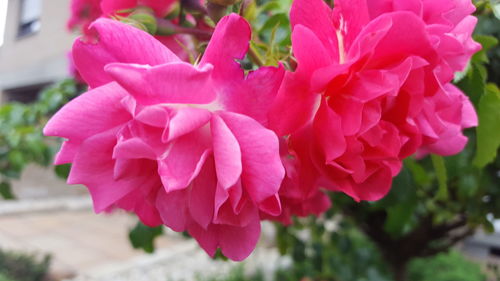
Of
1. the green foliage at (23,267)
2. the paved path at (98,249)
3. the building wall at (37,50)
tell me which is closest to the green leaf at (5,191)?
the paved path at (98,249)

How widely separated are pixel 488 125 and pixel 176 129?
0.33m

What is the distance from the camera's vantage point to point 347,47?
0.89ft

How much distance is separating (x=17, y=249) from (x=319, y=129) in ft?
13.6

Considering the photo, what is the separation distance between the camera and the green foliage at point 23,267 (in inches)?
115

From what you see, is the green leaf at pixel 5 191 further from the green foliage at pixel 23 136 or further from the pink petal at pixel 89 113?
the pink petal at pixel 89 113

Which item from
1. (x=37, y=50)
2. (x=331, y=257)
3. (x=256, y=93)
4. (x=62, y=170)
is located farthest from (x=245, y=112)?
(x=37, y=50)

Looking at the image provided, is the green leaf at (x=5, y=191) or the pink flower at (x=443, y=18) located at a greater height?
the pink flower at (x=443, y=18)

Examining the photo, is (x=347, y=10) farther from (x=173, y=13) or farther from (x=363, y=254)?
(x=363, y=254)

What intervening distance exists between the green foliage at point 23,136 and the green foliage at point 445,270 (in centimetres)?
230

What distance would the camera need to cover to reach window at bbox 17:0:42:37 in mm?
7062

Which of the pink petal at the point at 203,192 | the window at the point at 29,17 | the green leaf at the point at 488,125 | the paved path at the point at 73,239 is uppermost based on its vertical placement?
the pink petal at the point at 203,192

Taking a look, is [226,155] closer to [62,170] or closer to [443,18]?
[443,18]

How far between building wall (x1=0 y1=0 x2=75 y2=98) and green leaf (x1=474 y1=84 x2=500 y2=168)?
627 centimetres

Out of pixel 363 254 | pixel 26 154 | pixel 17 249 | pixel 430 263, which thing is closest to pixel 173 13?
pixel 26 154
